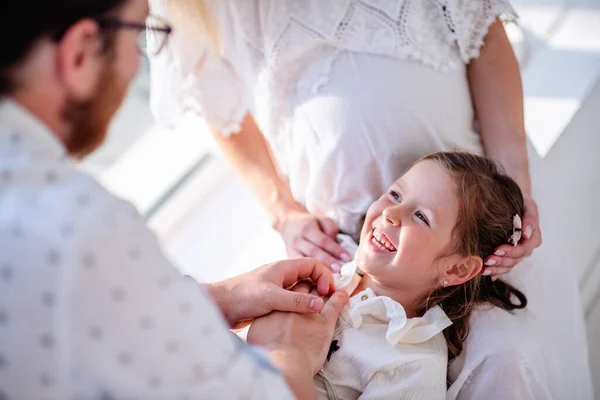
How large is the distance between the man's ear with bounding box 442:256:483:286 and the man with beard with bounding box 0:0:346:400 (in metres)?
0.61

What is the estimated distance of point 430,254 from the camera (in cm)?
121

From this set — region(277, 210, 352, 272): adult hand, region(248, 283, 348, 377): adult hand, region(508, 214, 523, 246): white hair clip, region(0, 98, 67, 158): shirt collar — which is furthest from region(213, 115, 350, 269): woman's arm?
region(0, 98, 67, 158): shirt collar

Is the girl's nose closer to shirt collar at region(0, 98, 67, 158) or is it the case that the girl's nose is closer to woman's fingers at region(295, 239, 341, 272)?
woman's fingers at region(295, 239, 341, 272)

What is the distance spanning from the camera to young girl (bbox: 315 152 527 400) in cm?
117

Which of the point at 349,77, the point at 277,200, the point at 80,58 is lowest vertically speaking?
the point at 277,200

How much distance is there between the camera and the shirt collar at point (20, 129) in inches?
25.0

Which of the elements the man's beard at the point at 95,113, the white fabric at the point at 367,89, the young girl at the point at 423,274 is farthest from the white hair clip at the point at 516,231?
the man's beard at the point at 95,113

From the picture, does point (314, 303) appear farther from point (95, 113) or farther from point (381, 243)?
point (95, 113)

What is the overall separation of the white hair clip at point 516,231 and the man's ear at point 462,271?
0.07 m

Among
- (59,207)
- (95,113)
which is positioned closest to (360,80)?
(95,113)

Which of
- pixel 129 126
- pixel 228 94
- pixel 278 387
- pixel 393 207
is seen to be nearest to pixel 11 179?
pixel 278 387

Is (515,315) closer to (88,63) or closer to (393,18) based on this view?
(393,18)

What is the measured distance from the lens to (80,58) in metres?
0.66

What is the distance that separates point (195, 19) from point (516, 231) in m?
0.74
